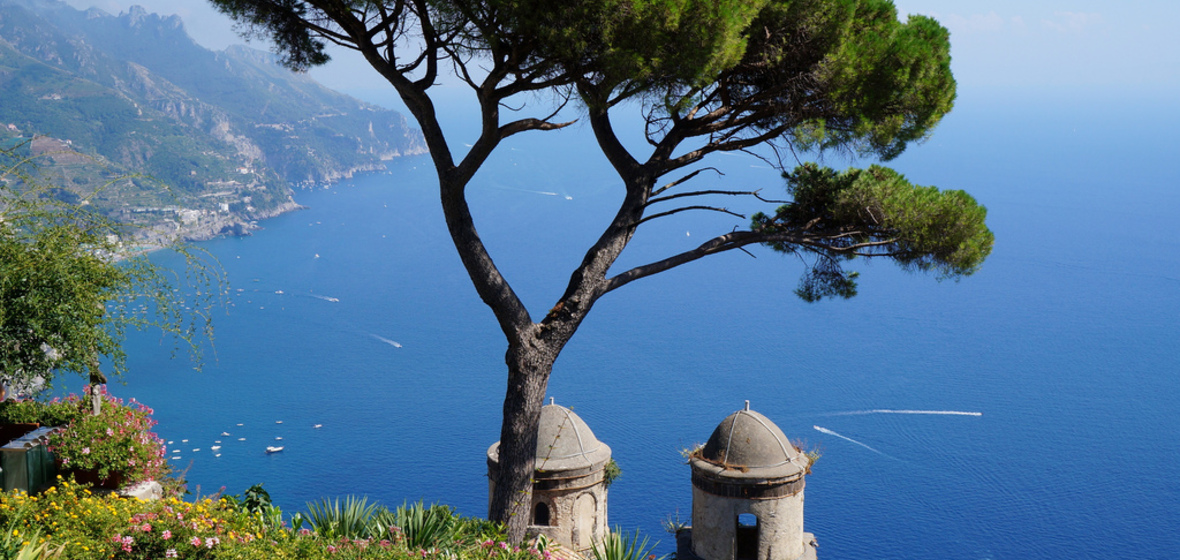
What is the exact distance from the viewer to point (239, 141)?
103m

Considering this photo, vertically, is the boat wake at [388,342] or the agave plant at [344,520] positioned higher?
the agave plant at [344,520]

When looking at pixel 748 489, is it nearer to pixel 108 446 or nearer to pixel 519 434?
pixel 519 434

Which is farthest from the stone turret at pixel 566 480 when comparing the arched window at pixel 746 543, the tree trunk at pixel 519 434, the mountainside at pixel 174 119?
the mountainside at pixel 174 119

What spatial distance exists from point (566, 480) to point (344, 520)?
3309mm

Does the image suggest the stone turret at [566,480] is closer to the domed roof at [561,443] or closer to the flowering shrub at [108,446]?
the domed roof at [561,443]

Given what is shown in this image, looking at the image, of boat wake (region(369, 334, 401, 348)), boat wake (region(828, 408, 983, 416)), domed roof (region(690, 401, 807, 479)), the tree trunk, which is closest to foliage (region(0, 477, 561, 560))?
the tree trunk

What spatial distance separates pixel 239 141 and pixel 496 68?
352ft

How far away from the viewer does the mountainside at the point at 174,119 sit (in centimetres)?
7388

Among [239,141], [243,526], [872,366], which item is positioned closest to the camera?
[243,526]

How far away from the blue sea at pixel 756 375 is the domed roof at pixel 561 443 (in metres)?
19.4

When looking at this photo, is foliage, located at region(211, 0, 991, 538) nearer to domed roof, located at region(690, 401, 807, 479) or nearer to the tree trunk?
the tree trunk

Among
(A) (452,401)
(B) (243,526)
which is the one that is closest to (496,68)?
(B) (243,526)

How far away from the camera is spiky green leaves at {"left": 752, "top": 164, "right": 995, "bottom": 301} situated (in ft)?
20.4

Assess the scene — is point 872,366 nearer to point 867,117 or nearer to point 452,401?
point 452,401
